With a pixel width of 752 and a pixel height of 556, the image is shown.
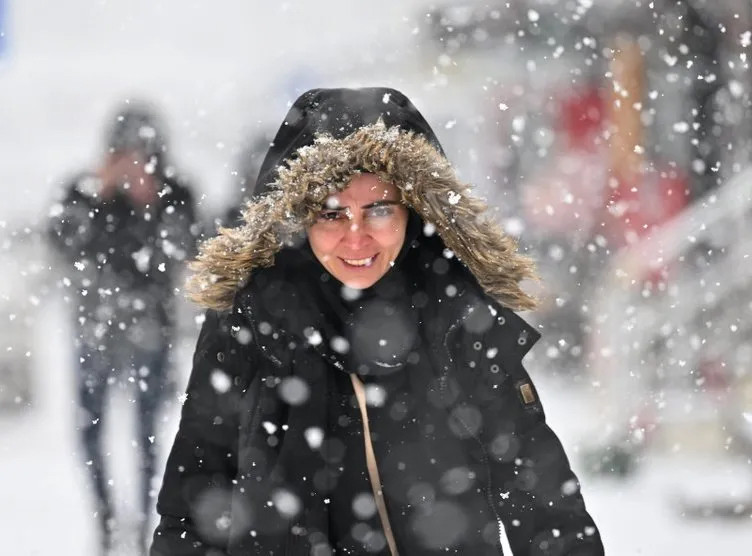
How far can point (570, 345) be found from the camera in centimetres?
1102

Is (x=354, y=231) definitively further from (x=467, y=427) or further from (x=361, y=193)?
(x=467, y=427)

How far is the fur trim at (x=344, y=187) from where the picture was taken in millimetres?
2359

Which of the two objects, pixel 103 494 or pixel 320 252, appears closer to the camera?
pixel 320 252

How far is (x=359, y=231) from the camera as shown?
2381mm

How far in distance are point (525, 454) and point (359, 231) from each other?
588 millimetres

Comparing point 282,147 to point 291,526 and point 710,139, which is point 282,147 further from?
point 710,139

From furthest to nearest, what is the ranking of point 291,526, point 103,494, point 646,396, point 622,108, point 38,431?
point 622,108 → point 38,431 → point 646,396 → point 103,494 → point 291,526

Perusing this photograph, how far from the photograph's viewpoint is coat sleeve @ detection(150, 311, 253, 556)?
2.38 m

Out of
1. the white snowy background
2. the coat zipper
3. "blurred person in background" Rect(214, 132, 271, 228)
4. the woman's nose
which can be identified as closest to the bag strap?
the coat zipper

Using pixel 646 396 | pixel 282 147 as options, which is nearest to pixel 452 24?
pixel 646 396

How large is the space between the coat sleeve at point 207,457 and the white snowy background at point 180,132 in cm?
319

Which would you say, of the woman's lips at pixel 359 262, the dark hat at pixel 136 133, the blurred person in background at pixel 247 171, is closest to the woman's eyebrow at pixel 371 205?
the woman's lips at pixel 359 262

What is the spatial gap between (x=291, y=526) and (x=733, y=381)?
532cm

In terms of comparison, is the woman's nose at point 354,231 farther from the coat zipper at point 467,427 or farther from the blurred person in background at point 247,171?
the blurred person in background at point 247,171
